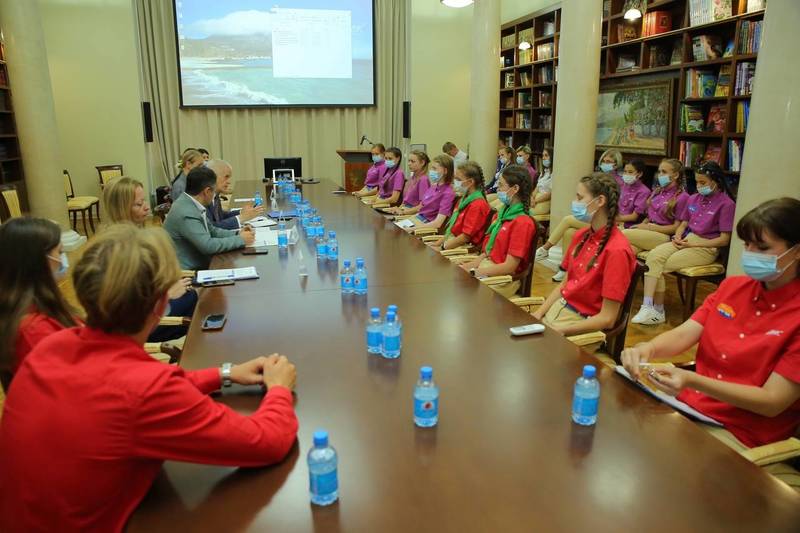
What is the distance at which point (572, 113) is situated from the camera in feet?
16.5

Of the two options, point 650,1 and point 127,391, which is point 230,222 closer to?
point 127,391

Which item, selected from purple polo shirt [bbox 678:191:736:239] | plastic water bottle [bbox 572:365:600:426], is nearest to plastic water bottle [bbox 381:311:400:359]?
plastic water bottle [bbox 572:365:600:426]

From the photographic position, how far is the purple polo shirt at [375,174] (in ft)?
24.6

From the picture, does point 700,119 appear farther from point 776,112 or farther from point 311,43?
point 311,43

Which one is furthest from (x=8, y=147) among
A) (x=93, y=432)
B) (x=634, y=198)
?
(x=93, y=432)

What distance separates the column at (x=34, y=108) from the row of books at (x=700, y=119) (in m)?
6.79

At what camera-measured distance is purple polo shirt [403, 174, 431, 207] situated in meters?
6.02

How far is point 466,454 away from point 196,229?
2681 mm

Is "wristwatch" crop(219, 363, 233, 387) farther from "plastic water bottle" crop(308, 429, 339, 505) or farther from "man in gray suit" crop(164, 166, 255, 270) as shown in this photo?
"man in gray suit" crop(164, 166, 255, 270)

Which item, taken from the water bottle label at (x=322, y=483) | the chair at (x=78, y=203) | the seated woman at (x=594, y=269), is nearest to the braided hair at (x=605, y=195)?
the seated woman at (x=594, y=269)

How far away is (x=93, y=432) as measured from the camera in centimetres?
103

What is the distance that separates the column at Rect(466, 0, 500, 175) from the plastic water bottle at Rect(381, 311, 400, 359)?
5802 millimetres

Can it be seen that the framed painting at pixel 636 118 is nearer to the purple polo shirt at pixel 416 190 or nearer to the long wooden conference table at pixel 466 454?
the purple polo shirt at pixel 416 190

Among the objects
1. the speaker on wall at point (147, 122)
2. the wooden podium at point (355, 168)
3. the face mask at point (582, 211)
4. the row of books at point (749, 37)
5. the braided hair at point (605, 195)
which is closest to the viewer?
the braided hair at point (605, 195)
